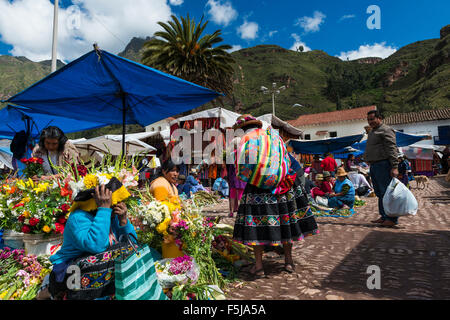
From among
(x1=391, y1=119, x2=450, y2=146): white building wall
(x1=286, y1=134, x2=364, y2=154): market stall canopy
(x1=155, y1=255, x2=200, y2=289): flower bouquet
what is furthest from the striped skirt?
(x1=391, y1=119, x2=450, y2=146): white building wall

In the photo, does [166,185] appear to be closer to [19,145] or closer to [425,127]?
[19,145]

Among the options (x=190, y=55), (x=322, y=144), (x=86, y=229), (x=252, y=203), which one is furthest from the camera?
(x=190, y=55)

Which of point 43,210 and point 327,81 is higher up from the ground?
point 327,81

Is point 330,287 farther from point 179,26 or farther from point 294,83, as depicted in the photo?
point 294,83

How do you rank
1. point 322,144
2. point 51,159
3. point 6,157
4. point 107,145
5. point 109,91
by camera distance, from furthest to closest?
point 6,157 < point 322,144 < point 107,145 < point 109,91 < point 51,159

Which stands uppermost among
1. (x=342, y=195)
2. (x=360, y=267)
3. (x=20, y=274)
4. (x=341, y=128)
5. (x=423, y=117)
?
(x=423, y=117)

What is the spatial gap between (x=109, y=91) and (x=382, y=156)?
5072 mm

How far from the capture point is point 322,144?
1171cm

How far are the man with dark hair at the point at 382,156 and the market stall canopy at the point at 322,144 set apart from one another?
5.72 metres

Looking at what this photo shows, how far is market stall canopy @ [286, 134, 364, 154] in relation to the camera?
10.8 m

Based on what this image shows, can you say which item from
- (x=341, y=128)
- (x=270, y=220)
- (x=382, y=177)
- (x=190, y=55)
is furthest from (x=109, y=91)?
(x=341, y=128)

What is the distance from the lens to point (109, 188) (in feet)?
6.62

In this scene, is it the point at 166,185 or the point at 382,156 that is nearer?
the point at 166,185
